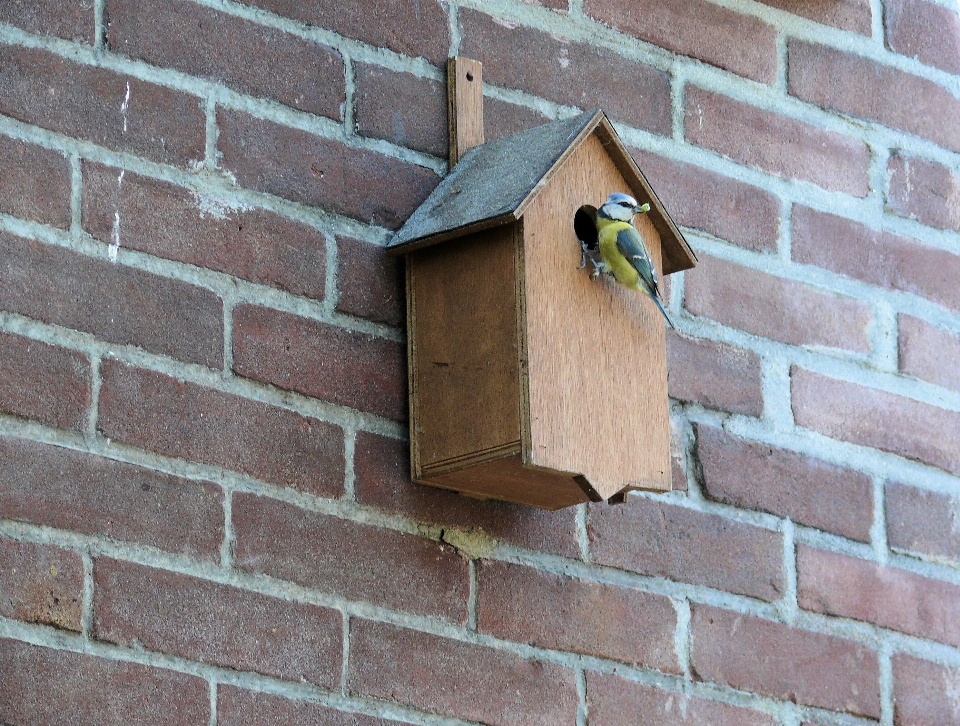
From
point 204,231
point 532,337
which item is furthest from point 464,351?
point 204,231

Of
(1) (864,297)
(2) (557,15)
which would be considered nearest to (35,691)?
Answer: (2) (557,15)

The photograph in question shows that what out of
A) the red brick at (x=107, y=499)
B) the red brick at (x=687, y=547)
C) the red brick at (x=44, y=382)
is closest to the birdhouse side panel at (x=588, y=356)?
the red brick at (x=687, y=547)

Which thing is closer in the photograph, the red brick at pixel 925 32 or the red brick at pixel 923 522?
the red brick at pixel 923 522

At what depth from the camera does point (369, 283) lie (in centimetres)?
188

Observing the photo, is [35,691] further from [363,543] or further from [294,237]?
[294,237]

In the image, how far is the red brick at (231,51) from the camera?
1.80 m

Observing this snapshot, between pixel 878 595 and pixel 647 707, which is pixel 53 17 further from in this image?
pixel 878 595

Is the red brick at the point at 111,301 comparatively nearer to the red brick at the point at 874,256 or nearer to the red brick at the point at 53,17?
the red brick at the point at 53,17

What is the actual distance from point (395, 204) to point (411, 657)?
1.70 feet

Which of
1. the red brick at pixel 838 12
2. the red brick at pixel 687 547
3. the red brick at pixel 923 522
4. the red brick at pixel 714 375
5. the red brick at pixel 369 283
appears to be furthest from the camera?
the red brick at pixel 838 12

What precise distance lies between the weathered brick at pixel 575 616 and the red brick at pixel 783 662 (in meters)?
0.05

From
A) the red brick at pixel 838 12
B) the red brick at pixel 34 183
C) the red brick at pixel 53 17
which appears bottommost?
the red brick at pixel 34 183

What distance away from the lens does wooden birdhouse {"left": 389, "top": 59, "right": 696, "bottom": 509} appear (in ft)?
5.78

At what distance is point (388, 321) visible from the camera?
1.88 m
